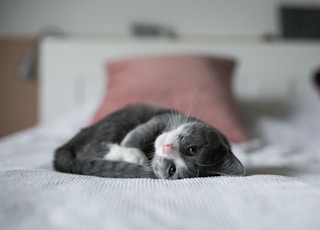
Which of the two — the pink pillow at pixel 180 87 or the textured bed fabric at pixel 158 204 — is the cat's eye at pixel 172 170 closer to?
the textured bed fabric at pixel 158 204

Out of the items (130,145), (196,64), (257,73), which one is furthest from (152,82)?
(257,73)

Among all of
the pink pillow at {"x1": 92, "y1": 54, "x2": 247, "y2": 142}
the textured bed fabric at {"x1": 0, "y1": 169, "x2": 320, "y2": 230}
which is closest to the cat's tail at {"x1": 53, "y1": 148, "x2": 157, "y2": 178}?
the textured bed fabric at {"x1": 0, "y1": 169, "x2": 320, "y2": 230}

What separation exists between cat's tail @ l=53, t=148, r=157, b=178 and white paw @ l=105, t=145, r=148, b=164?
0.15ft

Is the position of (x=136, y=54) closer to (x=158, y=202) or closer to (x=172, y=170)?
(x=172, y=170)

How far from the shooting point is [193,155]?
0.79m

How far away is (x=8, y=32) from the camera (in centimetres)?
246

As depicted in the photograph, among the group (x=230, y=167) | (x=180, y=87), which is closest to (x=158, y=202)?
(x=230, y=167)

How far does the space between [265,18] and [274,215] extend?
7.83 feet

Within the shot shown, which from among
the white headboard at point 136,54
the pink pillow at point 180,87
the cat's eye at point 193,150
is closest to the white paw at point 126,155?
the cat's eye at point 193,150

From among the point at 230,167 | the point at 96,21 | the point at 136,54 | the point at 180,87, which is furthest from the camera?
the point at 96,21

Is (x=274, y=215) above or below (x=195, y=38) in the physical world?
below

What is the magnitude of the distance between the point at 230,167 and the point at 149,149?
27cm

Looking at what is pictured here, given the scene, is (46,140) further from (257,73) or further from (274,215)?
(257,73)

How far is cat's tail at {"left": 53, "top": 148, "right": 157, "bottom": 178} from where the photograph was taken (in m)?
0.74
